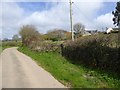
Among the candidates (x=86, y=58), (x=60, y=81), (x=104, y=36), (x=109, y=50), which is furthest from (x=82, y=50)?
(x=60, y=81)

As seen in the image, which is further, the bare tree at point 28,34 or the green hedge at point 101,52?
the bare tree at point 28,34

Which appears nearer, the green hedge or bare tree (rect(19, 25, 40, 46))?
the green hedge

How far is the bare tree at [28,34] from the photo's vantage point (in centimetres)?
7699

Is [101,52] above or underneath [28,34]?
above

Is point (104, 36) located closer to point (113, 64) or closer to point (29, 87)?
point (113, 64)

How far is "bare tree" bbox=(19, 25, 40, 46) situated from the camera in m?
77.0

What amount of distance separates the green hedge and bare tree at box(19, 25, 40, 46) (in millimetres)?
49953

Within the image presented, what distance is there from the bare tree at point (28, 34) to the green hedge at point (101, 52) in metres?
50.0

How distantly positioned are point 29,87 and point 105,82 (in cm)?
367

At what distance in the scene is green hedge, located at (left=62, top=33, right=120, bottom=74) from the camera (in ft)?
57.4

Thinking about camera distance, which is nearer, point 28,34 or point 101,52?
point 101,52

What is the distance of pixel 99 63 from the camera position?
20.2 metres

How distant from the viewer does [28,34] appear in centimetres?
8144

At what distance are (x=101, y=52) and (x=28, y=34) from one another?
62.6 m
